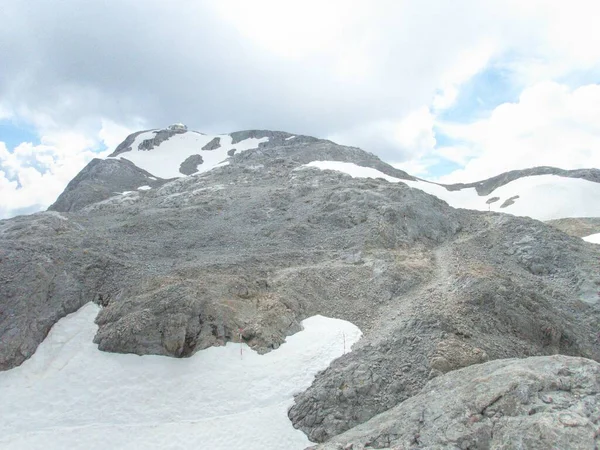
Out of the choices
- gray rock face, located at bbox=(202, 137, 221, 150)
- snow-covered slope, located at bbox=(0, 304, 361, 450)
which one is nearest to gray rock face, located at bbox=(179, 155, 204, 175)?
gray rock face, located at bbox=(202, 137, 221, 150)

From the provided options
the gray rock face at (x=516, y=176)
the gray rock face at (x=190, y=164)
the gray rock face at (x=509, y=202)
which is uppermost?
the gray rock face at (x=190, y=164)

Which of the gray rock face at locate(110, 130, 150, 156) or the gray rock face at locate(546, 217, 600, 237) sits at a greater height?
the gray rock face at locate(110, 130, 150, 156)

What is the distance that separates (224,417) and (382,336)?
23.8 feet

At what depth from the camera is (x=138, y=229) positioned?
33000 millimetres

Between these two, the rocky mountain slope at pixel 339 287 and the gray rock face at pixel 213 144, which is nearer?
the rocky mountain slope at pixel 339 287

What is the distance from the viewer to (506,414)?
10.1m

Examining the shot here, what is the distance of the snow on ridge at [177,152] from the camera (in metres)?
92.4

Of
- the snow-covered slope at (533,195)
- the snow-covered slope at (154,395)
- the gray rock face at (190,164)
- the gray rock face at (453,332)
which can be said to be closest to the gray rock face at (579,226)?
the snow-covered slope at (533,195)

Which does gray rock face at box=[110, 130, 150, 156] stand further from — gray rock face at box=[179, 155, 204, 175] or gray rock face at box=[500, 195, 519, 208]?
gray rock face at box=[500, 195, 519, 208]

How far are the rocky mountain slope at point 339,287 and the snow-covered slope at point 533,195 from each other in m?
14.2

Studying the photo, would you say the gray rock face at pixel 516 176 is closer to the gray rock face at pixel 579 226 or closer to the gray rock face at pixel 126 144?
the gray rock face at pixel 579 226

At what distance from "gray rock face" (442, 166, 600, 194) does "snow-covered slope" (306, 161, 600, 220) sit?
2.61m

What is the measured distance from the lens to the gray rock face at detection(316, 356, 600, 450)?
30.0 ft

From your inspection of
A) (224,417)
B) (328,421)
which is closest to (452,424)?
(328,421)
